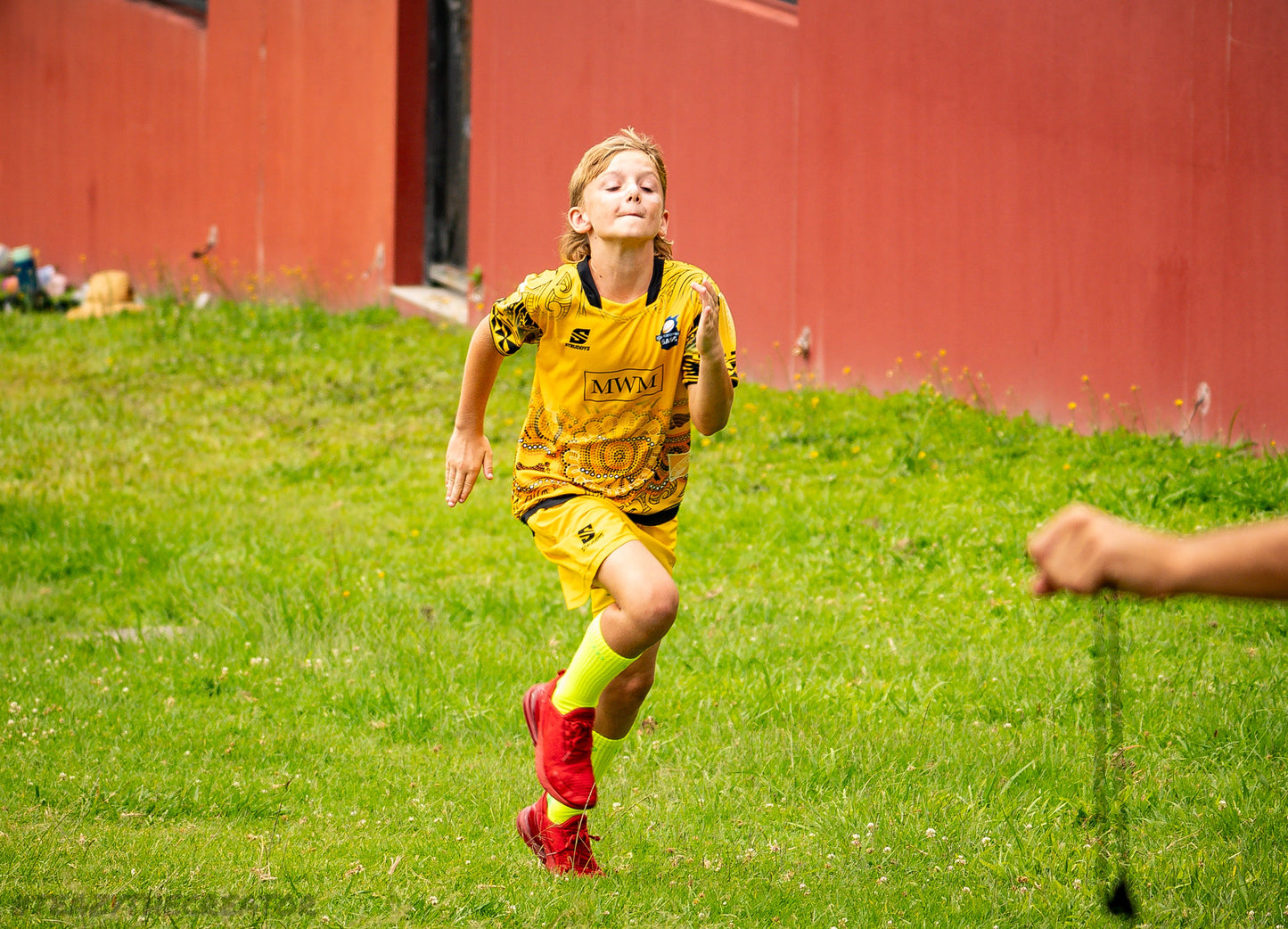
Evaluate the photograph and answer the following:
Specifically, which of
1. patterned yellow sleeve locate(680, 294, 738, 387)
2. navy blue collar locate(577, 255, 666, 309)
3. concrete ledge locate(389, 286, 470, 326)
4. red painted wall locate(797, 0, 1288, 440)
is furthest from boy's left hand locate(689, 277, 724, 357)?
concrete ledge locate(389, 286, 470, 326)

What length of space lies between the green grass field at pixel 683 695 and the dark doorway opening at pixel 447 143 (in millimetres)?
4174

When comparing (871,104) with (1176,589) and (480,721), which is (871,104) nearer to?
(480,721)

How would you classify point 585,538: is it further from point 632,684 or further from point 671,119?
point 671,119

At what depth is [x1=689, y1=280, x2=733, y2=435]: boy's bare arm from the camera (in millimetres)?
3469

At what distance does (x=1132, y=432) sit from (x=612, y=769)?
4.26 meters

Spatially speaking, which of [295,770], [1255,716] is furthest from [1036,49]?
[295,770]

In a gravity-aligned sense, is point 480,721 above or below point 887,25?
below

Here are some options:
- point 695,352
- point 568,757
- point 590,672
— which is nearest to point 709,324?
point 695,352

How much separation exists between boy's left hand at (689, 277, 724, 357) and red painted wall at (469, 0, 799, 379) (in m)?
6.11

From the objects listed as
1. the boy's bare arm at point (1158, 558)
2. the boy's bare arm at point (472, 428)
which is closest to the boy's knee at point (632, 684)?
the boy's bare arm at point (472, 428)

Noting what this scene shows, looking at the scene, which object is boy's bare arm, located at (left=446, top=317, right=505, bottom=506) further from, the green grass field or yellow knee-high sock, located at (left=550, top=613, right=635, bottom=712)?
the green grass field

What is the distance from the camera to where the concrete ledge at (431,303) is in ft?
39.5

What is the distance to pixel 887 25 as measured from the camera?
8.76m

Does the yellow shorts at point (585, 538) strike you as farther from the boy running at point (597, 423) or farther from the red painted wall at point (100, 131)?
the red painted wall at point (100, 131)
